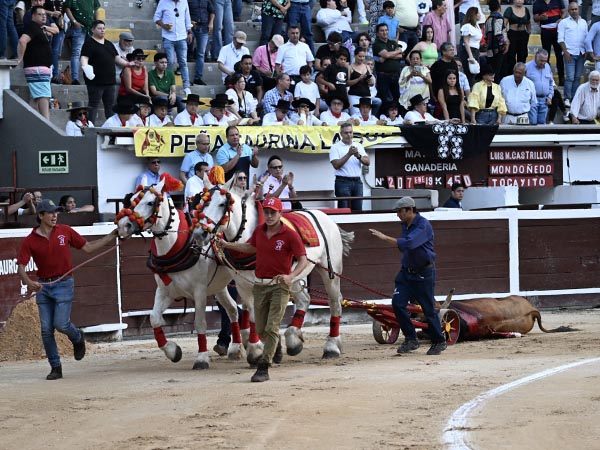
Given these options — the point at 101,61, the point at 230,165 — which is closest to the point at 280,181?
the point at 230,165

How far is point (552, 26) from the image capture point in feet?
85.2

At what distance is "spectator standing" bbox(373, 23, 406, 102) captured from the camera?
22.9 m

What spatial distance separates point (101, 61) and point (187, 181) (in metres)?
2.86

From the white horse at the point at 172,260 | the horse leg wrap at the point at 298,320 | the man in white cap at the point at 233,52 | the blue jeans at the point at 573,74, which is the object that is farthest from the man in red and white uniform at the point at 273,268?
the blue jeans at the point at 573,74

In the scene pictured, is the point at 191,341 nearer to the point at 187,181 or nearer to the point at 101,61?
the point at 187,181

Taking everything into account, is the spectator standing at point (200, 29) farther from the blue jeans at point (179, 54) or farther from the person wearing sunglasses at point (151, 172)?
the person wearing sunglasses at point (151, 172)

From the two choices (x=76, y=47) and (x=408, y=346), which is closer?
(x=408, y=346)

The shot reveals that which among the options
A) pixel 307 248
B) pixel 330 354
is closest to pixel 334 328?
pixel 330 354

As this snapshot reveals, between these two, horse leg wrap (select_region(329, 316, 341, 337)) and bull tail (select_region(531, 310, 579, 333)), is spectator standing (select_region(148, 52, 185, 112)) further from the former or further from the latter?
bull tail (select_region(531, 310, 579, 333))

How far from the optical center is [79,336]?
1346 cm

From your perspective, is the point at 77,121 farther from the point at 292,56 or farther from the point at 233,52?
the point at 292,56

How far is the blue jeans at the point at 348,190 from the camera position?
784 inches

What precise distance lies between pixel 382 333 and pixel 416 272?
183cm

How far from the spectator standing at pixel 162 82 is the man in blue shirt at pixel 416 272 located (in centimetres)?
716
